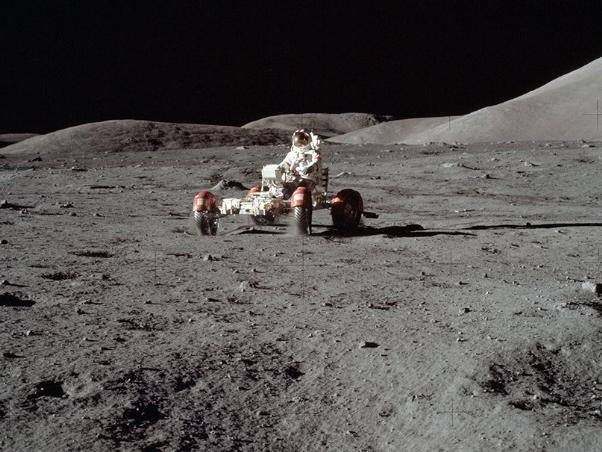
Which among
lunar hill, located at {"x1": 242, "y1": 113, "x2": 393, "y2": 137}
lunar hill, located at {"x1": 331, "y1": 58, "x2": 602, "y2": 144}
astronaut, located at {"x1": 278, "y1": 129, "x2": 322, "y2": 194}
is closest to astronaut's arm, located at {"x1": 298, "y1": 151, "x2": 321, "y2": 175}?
astronaut, located at {"x1": 278, "y1": 129, "x2": 322, "y2": 194}

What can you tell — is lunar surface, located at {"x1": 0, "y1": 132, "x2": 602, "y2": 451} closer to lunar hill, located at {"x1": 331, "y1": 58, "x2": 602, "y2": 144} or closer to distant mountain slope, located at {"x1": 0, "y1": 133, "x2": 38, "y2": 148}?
lunar hill, located at {"x1": 331, "y1": 58, "x2": 602, "y2": 144}

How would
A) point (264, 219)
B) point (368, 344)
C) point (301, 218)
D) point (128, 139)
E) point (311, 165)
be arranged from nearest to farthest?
point (368, 344) < point (301, 218) < point (311, 165) < point (264, 219) < point (128, 139)

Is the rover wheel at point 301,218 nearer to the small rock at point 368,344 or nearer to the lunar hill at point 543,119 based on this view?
the small rock at point 368,344

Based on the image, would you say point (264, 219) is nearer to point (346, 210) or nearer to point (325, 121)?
point (346, 210)

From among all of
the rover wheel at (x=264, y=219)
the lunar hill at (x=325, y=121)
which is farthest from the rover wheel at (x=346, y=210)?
the lunar hill at (x=325, y=121)

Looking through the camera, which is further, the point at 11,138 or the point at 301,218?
the point at 11,138

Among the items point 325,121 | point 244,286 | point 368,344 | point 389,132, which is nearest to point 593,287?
point 368,344

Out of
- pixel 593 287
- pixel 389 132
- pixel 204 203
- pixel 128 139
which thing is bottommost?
pixel 593 287

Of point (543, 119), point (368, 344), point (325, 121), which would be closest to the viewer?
point (368, 344)
